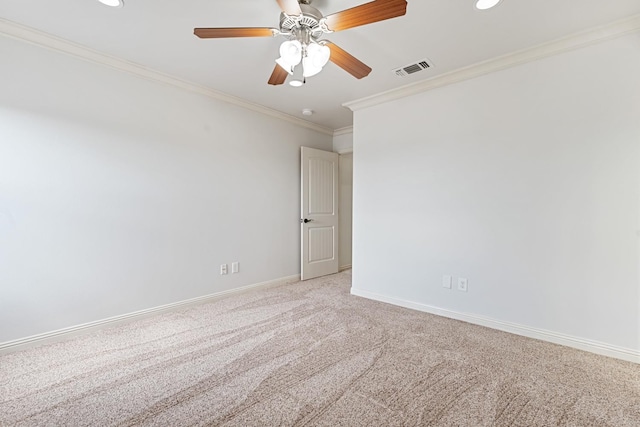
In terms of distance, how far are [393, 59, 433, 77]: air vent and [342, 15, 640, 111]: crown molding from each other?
0.83 ft

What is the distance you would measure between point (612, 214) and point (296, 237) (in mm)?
3391

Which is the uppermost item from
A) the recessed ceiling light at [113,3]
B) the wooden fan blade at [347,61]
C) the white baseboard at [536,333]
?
the recessed ceiling light at [113,3]

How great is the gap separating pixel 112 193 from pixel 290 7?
7.32 ft

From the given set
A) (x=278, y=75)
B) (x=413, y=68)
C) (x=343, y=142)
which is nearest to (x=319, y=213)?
(x=343, y=142)

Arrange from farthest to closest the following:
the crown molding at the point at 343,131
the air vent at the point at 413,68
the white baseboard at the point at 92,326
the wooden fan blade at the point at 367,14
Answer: the crown molding at the point at 343,131
the air vent at the point at 413,68
the white baseboard at the point at 92,326
the wooden fan blade at the point at 367,14

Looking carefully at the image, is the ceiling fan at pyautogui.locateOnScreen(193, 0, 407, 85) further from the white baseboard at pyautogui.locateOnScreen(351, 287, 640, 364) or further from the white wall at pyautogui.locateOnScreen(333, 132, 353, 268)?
the white wall at pyautogui.locateOnScreen(333, 132, 353, 268)

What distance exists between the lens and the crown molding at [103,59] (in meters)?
2.16

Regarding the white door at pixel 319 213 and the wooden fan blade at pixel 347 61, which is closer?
the wooden fan blade at pixel 347 61

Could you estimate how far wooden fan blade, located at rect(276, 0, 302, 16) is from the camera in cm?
154

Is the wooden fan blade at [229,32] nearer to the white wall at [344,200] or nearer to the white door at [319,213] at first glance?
the white door at [319,213]

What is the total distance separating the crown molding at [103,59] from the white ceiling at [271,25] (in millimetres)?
62

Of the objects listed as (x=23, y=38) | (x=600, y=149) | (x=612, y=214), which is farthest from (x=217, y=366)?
(x=600, y=149)

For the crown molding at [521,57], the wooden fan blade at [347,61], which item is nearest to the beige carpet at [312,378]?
the wooden fan blade at [347,61]

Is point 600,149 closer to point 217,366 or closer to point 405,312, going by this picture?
point 405,312
